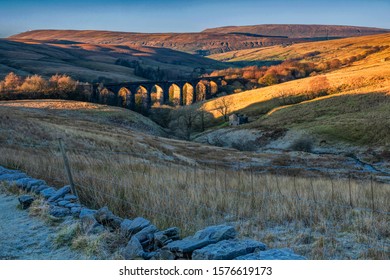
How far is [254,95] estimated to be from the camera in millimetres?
108938

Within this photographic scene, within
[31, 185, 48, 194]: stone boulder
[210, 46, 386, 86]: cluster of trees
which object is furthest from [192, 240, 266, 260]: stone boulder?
[210, 46, 386, 86]: cluster of trees

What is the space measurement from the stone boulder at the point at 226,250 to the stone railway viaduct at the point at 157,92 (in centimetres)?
10398

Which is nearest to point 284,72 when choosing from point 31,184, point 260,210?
point 31,184

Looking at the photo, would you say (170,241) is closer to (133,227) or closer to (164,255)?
(164,255)

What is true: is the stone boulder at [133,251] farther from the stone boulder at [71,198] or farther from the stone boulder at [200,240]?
the stone boulder at [71,198]

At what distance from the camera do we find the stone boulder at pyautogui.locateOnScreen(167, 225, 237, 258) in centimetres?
545

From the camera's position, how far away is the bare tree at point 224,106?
9947cm

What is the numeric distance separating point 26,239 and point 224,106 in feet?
321

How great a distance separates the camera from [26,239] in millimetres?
7270

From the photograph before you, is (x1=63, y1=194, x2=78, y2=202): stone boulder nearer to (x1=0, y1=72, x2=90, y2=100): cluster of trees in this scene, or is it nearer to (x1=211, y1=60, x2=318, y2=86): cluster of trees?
(x1=0, y1=72, x2=90, y2=100): cluster of trees

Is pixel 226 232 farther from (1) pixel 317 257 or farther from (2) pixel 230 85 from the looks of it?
(2) pixel 230 85

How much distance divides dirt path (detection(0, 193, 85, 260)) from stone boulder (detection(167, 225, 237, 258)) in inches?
65.1

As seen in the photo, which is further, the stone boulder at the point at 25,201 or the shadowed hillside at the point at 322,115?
the shadowed hillside at the point at 322,115

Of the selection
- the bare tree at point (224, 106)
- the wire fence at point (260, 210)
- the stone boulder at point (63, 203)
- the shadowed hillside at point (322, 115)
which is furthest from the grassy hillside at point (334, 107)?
the stone boulder at point (63, 203)
